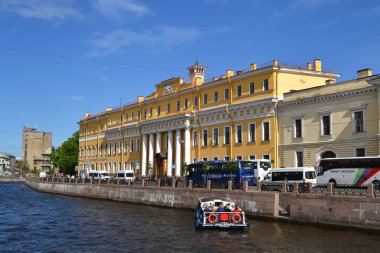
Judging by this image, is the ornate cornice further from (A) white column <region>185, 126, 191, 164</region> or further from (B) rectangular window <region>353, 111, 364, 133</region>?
(A) white column <region>185, 126, 191, 164</region>

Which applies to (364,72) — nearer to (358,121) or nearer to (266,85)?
(358,121)

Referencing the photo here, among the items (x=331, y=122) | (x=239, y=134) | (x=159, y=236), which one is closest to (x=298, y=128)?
(x=331, y=122)

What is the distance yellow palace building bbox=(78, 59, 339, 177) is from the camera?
46531 mm

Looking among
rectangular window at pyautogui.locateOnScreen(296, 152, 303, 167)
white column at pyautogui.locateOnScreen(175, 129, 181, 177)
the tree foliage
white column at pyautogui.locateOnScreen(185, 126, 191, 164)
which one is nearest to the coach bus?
rectangular window at pyautogui.locateOnScreen(296, 152, 303, 167)

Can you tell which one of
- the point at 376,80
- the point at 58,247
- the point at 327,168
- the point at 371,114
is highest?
the point at 376,80

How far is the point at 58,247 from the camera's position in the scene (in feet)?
75.2

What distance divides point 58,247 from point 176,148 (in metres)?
36.8

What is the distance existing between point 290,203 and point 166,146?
112ft

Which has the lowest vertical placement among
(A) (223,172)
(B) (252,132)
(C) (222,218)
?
(C) (222,218)

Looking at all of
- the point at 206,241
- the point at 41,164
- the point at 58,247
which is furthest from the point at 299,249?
the point at 41,164

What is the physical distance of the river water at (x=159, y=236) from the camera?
22.1 metres

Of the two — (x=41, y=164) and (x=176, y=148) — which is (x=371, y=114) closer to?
(x=176, y=148)

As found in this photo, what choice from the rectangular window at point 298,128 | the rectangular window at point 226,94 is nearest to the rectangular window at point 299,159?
the rectangular window at point 298,128

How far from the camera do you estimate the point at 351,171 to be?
109 feet
